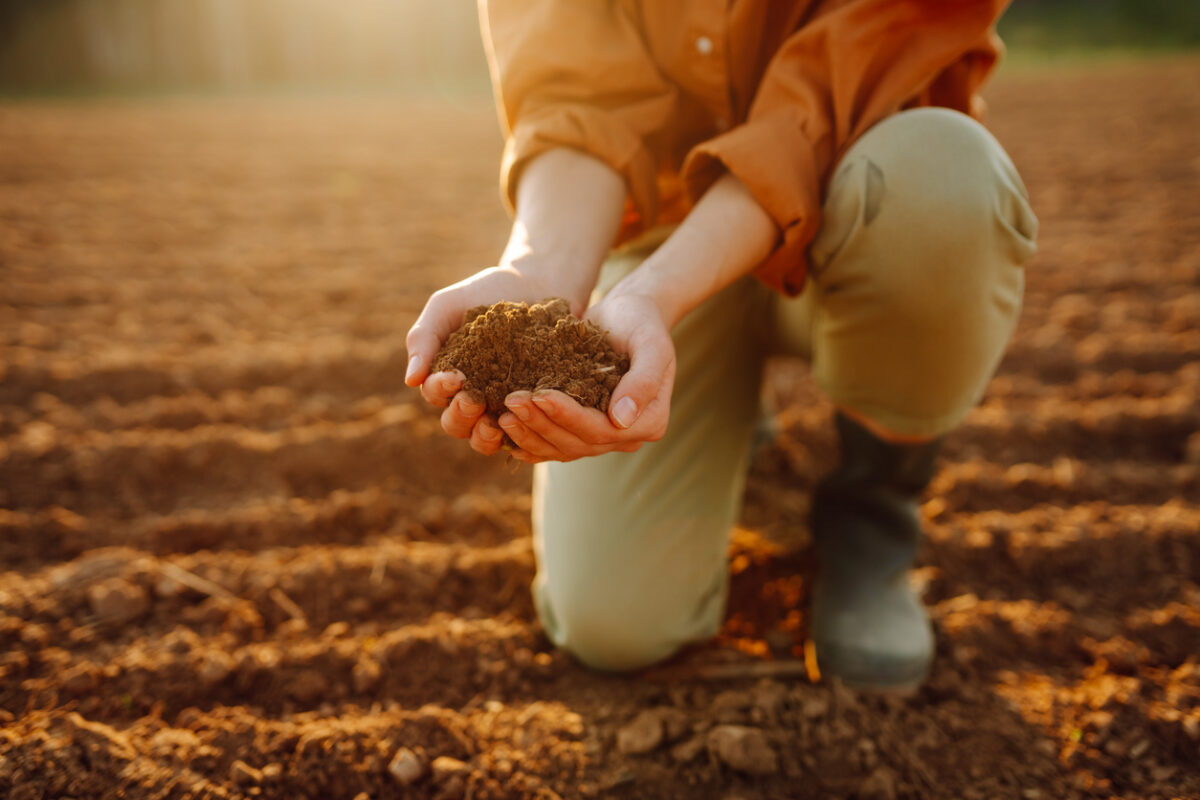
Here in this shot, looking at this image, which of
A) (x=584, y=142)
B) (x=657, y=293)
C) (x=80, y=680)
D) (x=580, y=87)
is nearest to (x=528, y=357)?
(x=657, y=293)

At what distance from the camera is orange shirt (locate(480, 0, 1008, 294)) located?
1130mm

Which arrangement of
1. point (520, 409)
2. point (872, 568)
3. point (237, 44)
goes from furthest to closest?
point (237, 44) → point (872, 568) → point (520, 409)

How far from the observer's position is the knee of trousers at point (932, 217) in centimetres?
108

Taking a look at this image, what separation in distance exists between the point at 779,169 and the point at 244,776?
1.16 m

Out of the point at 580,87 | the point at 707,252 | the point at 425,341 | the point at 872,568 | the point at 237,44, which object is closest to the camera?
the point at 425,341

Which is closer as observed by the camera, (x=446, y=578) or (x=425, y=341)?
(x=425, y=341)

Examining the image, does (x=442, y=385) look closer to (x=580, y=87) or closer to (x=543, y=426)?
(x=543, y=426)

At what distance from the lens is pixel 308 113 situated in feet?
26.5

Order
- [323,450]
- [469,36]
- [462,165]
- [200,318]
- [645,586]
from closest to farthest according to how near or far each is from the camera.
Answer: [645,586] < [323,450] < [200,318] < [462,165] < [469,36]

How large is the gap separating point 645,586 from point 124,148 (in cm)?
595

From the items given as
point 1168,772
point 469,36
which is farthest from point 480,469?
point 469,36

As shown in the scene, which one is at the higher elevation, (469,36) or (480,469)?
(469,36)

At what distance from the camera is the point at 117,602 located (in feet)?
4.57

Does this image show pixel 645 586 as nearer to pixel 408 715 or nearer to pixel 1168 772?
pixel 408 715
